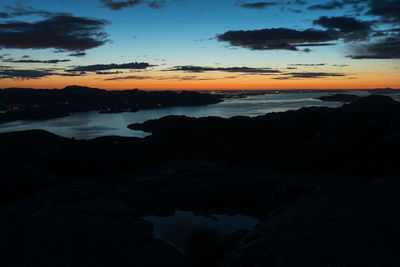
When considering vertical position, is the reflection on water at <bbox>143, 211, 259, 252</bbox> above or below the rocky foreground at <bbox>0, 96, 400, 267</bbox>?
below

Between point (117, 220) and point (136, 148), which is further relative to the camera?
point (136, 148)

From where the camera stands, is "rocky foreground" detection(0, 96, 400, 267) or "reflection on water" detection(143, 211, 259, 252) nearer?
"rocky foreground" detection(0, 96, 400, 267)

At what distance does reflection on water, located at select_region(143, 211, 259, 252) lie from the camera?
479 inches

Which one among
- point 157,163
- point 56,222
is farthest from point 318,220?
point 157,163

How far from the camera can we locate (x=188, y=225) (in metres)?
13.7

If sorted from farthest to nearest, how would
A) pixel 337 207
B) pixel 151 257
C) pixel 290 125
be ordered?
pixel 290 125 → pixel 337 207 → pixel 151 257

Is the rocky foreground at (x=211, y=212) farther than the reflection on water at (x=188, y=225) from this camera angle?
No

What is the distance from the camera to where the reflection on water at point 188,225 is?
12172mm

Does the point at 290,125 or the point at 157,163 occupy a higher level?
the point at 290,125

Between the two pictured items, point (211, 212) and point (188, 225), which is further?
point (211, 212)

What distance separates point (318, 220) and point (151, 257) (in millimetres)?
6439

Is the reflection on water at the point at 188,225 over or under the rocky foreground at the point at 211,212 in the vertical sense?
under

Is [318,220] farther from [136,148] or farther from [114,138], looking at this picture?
[114,138]

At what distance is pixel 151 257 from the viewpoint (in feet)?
33.2
